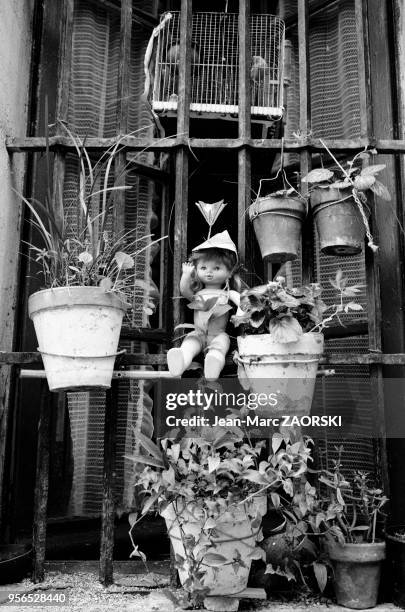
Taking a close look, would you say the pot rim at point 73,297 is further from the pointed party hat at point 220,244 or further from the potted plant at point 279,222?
the potted plant at point 279,222

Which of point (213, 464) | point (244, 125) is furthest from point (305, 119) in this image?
point (213, 464)

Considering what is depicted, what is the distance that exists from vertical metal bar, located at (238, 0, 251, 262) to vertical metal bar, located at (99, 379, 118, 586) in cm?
90

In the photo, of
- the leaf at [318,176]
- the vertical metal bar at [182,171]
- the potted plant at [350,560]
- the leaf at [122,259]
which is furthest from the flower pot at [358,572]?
the leaf at [318,176]

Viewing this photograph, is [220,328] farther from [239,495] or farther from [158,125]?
[158,125]

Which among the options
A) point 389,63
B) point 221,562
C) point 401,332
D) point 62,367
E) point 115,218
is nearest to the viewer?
point 221,562

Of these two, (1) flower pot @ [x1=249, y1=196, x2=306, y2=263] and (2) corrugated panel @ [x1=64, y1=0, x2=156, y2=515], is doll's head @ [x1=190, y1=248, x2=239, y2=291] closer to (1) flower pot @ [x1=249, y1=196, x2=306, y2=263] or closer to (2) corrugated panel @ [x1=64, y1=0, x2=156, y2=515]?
(1) flower pot @ [x1=249, y1=196, x2=306, y2=263]

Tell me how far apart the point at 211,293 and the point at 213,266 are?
127 mm

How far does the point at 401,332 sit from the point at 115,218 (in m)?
1.53

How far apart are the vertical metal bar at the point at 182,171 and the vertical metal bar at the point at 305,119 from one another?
0.56m

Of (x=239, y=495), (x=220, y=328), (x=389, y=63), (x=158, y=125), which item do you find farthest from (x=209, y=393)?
(x=389, y=63)

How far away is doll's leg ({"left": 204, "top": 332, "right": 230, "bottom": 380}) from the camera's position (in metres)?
2.63

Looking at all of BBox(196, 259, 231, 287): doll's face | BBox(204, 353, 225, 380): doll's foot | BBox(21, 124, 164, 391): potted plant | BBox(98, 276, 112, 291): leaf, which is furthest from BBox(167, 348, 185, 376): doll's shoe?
BBox(196, 259, 231, 287): doll's face

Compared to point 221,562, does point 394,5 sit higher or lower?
higher

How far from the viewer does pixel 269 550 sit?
2.57 meters
